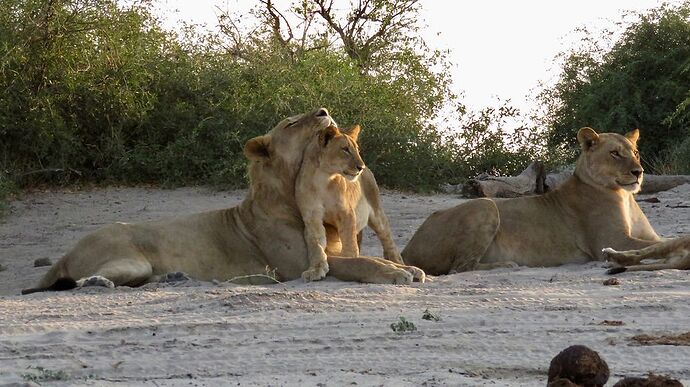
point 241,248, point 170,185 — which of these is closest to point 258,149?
point 241,248

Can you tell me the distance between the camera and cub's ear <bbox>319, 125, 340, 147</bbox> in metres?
7.30

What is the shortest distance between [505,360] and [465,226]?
4.09 meters

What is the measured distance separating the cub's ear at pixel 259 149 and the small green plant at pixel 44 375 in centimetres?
336

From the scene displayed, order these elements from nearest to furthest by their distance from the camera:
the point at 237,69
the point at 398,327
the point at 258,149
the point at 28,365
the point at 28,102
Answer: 1. the point at 28,365
2. the point at 398,327
3. the point at 258,149
4. the point at 28,102
5. the point at 237,69

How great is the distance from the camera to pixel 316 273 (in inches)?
279

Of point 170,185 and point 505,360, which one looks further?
point 170,185

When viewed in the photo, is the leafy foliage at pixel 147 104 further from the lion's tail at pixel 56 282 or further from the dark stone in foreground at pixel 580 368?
the dark stone in foreground at pixel 580 368

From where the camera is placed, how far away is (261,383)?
4047mm

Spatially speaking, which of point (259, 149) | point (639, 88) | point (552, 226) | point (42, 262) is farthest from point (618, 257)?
point (639, 88)

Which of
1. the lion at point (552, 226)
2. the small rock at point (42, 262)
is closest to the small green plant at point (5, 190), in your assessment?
the small rock at point (42, 262)

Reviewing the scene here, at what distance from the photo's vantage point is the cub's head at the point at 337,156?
7258 mm

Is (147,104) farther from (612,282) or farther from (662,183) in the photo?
(612,282)

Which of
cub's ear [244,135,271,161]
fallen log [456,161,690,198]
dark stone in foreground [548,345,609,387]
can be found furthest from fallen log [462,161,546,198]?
dark stone in foreground [548,345,609,387]

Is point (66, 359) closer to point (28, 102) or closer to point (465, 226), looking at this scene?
point (465, 226)
